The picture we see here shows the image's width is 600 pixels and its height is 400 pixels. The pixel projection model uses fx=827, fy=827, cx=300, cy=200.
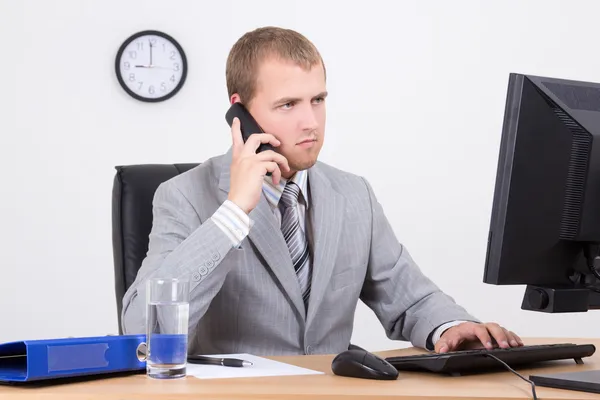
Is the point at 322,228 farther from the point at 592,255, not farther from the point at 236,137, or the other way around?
the point at 592,255

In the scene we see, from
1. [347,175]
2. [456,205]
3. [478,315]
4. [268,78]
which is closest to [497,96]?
[456,205]

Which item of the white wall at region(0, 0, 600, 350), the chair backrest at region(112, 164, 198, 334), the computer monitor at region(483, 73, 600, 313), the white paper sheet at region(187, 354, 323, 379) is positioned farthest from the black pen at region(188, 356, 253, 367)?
the white wall at region(0, 0, 600, 350)

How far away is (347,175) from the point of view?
Result: 207 cm

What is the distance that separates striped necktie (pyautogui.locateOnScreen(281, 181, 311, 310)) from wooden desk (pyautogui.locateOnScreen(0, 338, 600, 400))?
0.61 metres

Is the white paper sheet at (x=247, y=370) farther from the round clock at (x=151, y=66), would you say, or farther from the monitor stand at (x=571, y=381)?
the round clock at (x=151, y=66)

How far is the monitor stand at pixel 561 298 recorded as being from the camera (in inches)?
48.5

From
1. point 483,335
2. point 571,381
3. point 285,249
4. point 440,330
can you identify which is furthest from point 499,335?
point 285,249

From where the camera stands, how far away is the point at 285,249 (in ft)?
5.82

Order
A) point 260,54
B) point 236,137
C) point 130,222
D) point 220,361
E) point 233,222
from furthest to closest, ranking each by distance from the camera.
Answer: point 130,222 < point 260,54 < point 236,137 < point 233,222 < point 220,361

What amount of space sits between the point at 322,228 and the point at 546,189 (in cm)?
73

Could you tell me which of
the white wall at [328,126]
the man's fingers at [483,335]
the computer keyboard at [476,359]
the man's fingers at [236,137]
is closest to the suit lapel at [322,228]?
the man's fingers at [236,137]

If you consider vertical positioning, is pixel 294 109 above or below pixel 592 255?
above

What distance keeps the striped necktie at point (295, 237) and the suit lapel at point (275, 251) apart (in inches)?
2.3

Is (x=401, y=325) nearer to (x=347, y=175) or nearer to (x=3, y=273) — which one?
(x=347, y=175)
